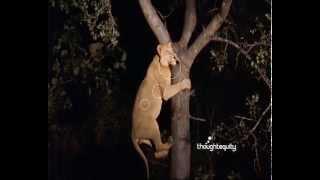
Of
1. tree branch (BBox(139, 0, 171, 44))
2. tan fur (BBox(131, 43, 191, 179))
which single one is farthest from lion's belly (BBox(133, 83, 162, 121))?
tree branch (BBox(139, 0, 171, 44))

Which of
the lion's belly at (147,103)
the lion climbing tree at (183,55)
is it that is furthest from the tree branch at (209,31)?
the lion's belly at (147,103)

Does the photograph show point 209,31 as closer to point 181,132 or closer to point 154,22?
point 154,22

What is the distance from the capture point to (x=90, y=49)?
1.05 meters

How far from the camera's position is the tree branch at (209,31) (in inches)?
40.1

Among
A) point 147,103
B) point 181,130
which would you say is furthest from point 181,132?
point 147,103

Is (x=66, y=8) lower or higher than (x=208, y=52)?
higher

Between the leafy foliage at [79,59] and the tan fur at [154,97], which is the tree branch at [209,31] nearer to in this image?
the tan fur at [154,97]

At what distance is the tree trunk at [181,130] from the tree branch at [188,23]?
0.06m

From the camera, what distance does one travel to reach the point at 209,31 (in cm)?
102
